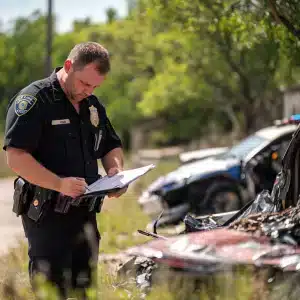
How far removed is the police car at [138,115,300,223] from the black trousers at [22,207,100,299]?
278 inches

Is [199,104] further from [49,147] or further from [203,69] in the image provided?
[49,147]

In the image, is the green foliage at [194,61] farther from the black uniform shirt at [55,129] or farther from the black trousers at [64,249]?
the black trousers at [64,249]

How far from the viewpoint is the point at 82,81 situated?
4.73m

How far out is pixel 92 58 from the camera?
15.3 feet

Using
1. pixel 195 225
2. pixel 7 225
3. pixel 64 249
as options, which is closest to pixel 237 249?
pixel 64 249

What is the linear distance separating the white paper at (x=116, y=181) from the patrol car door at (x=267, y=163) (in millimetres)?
7301

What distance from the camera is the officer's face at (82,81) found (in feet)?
15.4

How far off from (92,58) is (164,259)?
1215mm

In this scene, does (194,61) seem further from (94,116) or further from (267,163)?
(94,116)

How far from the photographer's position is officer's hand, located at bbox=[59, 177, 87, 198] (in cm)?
465

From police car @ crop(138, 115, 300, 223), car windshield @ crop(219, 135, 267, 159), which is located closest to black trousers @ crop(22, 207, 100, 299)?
police car @ crop(138, 115, 300, 223)

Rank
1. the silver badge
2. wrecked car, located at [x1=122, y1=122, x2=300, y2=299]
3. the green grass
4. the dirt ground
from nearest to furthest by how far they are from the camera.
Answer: the green grass
wrecked car, located at [x1=122, y1=122, x2=300, y2=299]
the silver badge
the dirt ground

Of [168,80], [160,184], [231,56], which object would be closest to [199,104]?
[168,80]

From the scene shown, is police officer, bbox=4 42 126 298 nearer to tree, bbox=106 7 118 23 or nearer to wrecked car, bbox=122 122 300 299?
wrecked car, bbox=122 122 300 299
